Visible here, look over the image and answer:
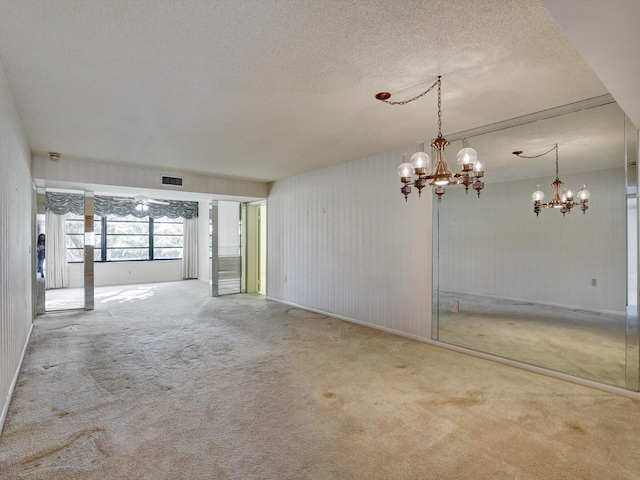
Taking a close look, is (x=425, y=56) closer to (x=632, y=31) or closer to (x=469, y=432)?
(x=632, y=31)

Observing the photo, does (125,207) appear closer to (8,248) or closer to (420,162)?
(8,248)

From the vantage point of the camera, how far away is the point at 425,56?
2357 millimetres

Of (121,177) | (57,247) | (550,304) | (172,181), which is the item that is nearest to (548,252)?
(550,304)

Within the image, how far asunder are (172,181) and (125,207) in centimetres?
406

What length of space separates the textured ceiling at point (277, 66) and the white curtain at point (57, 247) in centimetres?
474

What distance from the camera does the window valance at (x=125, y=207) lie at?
779 centimetres

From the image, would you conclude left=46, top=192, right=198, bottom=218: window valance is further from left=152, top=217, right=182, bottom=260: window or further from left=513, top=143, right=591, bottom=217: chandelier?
left=513, top=143, right=591, bottom=217: chandelier

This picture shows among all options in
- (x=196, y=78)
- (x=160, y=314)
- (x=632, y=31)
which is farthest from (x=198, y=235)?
(x=632, y=31)

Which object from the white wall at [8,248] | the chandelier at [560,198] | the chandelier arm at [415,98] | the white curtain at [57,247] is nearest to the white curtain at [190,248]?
the white curtain at [57,247]

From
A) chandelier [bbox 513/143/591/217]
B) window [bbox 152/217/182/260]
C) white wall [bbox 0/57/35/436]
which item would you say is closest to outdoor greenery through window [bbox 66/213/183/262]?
window [bbox 152/217/182/260]

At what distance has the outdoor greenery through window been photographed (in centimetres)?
945

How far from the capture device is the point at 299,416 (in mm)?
2535

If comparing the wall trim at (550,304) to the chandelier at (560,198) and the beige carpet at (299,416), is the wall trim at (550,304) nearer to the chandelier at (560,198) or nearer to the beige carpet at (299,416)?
the beige carpet at (299,416)

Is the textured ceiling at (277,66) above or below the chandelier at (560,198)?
above
